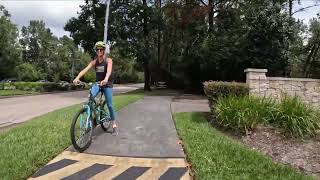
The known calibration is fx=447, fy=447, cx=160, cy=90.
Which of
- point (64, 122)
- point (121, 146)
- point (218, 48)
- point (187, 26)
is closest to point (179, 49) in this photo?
point (187, 26)

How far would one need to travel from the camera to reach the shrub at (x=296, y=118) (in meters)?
9.93

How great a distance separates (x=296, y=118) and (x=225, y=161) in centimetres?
339

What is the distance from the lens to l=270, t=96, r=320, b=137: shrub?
993 cm

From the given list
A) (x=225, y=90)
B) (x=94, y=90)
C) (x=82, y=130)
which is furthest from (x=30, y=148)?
(x=225, y=90)

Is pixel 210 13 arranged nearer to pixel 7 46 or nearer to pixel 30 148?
pixel 30 148

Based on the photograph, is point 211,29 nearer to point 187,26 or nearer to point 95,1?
point 187,26

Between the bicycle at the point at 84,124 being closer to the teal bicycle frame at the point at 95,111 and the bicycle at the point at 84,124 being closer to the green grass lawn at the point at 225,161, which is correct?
the teal bicycle frame at the point at 95,111

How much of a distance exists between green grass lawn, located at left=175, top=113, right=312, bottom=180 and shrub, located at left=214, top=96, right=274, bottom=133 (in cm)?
93

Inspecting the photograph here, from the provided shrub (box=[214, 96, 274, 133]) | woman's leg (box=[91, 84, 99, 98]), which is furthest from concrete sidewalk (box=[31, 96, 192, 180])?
→ shrub (box=[214, 96, 274, 133])

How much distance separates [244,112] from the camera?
10445mm

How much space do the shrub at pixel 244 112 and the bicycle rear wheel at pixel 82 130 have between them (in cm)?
A: 379

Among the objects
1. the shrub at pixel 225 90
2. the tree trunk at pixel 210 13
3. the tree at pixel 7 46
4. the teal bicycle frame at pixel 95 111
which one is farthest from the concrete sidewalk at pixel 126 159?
the tree at pixel 7 46

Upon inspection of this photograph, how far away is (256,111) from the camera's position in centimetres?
1054

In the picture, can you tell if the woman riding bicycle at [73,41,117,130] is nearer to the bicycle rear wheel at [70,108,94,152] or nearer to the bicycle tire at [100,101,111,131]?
the bicycle tire at [100,101,111,131]
